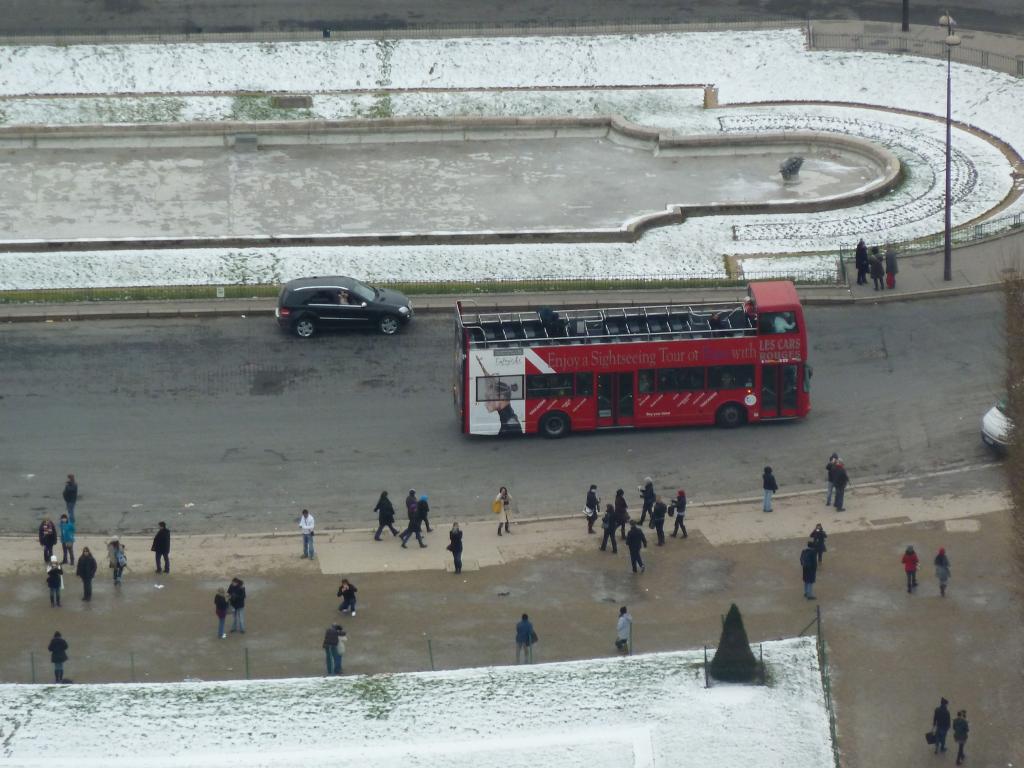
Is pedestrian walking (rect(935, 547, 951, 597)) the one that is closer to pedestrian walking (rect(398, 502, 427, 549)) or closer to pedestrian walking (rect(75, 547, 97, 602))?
pedestrian walking (rect(398, 502, 427, 549))

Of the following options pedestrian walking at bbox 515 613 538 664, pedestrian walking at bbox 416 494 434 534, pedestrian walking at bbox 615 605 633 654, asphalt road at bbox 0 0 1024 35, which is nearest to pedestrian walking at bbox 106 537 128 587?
pedestrian walking at bbox 416 494 434 534

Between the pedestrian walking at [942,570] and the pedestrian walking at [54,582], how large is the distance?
17988 mm

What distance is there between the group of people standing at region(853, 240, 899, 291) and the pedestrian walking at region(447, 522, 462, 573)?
18477 millimetres

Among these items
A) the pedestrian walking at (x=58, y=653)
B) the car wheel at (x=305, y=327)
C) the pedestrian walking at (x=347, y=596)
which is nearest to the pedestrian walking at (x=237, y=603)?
the pedestrian walking at (x=347, y=596)

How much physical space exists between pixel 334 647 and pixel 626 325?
47.4 ft

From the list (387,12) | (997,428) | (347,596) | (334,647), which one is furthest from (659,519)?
(387,12)

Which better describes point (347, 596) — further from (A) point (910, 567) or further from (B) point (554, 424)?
(A) point (910, 567)

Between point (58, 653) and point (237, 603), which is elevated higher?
point (237, 603)

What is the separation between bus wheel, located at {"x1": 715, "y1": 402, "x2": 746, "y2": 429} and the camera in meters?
53.8

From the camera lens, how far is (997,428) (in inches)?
2037

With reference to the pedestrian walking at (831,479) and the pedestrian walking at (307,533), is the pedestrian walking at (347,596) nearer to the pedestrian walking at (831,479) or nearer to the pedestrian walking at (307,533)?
the pedestrian walking at (307,533)

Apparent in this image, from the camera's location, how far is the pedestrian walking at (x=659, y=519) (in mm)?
47719

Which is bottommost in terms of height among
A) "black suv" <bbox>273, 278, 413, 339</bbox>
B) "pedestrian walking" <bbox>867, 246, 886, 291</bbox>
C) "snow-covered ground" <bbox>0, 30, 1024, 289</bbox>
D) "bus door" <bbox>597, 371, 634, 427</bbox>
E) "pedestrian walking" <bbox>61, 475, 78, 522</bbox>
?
"pedestrian walking" <bbox>61, 475, 78, 522</bbox>

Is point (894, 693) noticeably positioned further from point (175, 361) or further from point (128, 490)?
point (175, 361)
